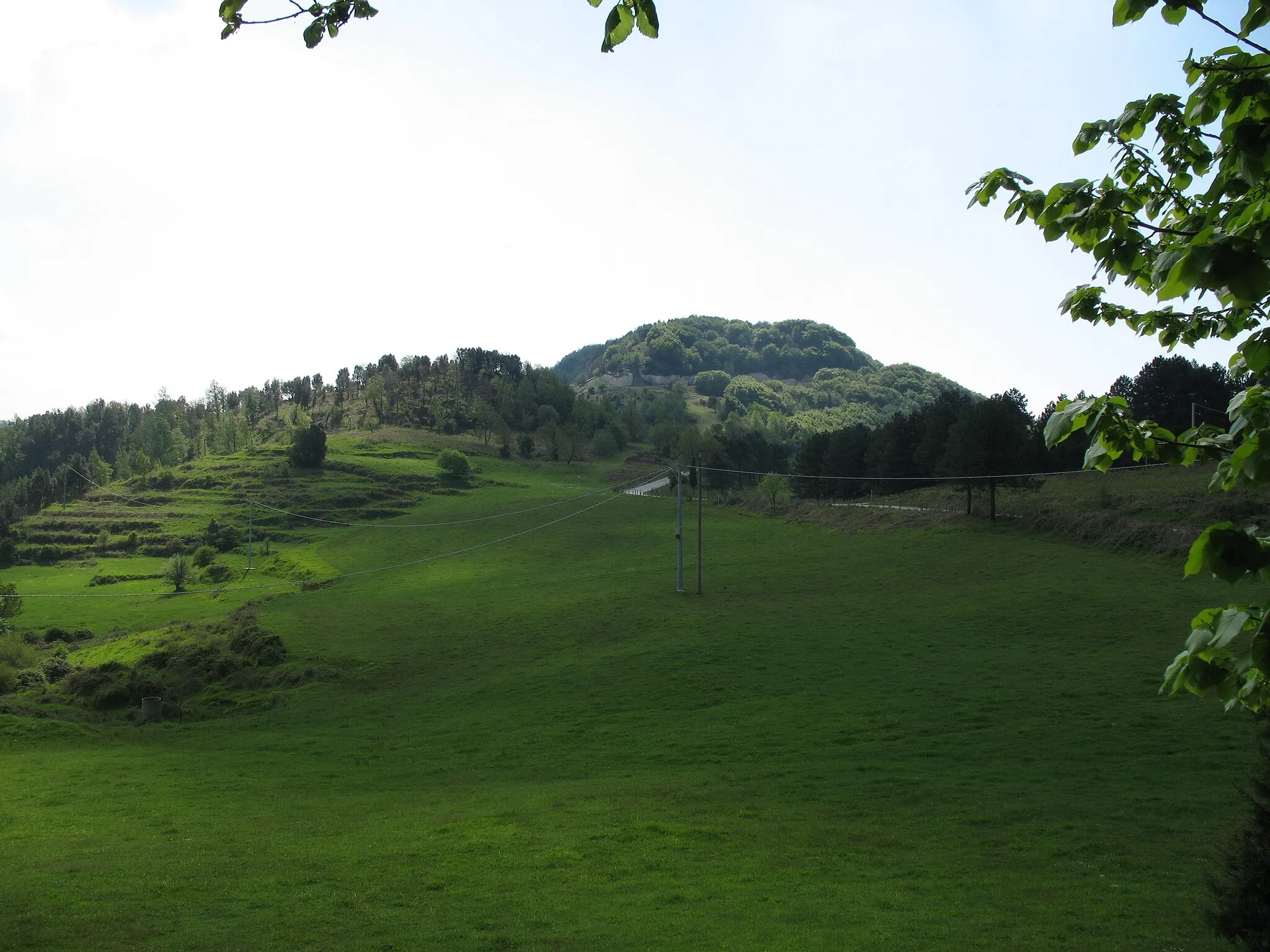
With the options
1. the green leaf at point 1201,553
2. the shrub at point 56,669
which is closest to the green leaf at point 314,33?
the green leaf at point 1201,553

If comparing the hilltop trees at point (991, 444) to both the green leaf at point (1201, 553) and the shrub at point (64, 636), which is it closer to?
the shrub at point (64, 636)

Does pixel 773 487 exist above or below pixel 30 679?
above

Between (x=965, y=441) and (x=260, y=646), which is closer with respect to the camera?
(x=260, y=646)

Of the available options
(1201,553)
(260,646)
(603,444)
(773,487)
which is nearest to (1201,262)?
(1201,553)

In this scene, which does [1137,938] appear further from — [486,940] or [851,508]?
[851,508]

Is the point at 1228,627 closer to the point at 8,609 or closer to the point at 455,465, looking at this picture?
the point at 8,609

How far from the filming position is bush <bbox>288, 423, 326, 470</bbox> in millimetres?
132500

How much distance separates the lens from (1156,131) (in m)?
5.52

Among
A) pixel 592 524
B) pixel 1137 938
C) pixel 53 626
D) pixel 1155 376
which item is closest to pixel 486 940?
pixel 1137 938

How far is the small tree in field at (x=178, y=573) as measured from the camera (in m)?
80.8

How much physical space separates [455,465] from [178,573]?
54288mm

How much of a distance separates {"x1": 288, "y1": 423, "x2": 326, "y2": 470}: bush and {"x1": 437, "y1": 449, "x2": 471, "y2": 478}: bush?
1694 cm

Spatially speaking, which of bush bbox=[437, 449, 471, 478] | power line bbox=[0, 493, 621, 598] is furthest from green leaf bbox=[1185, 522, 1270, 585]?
bush bbox=[437, 449, 471, 478]

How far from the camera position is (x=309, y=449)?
133000 mm
